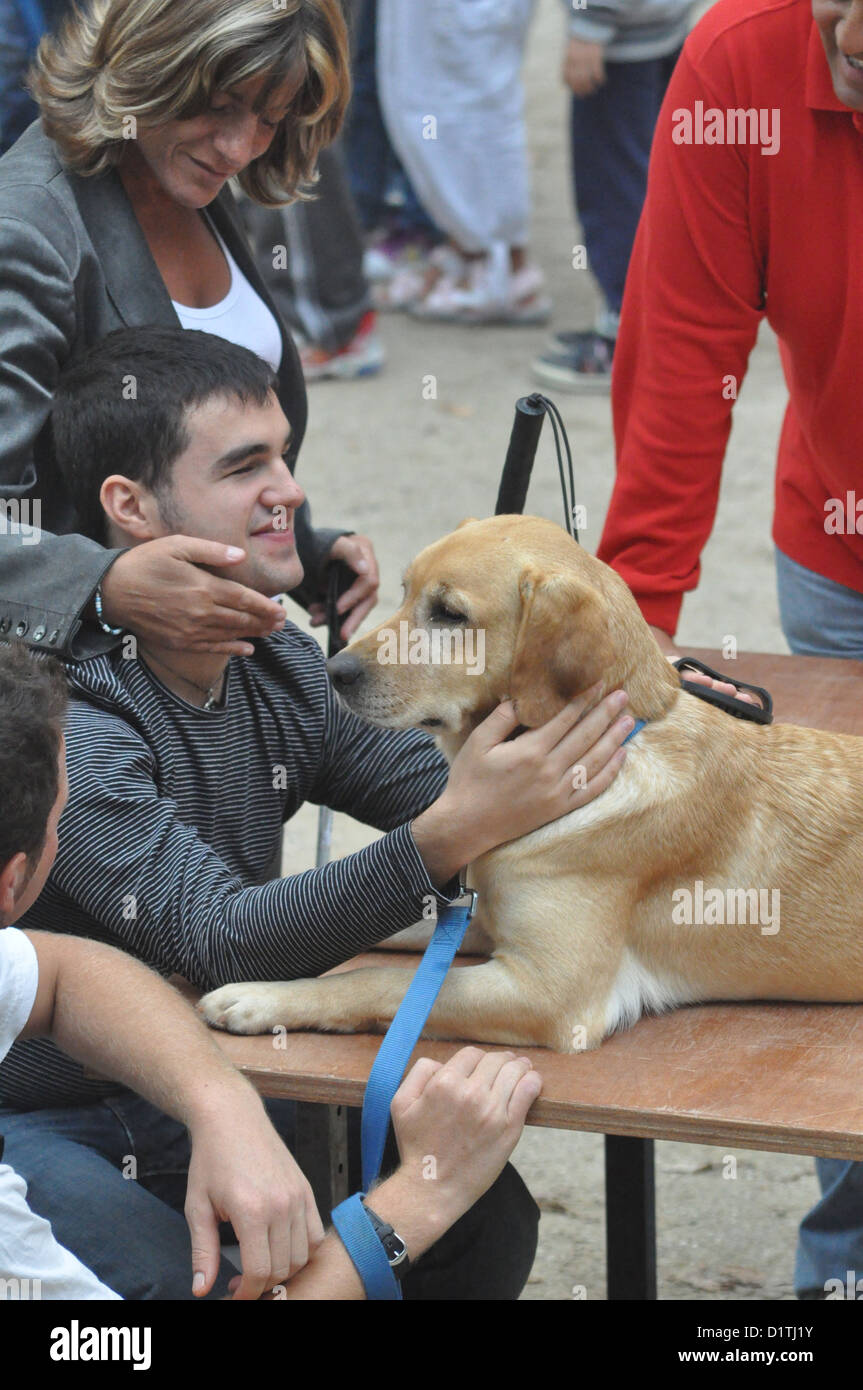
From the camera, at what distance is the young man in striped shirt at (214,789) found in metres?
2.26

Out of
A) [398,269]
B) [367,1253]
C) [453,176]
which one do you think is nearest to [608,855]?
[367,1253]

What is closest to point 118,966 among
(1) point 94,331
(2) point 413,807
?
(2) point 413,807

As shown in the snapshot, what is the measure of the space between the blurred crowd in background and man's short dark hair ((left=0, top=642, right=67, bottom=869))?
17.7 feet

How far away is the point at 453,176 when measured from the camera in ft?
27.8

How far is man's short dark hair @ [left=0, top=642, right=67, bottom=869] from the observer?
1768mm

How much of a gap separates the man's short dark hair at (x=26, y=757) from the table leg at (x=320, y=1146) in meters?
0.71

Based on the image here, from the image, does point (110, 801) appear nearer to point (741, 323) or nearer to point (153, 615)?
point (153, 615)

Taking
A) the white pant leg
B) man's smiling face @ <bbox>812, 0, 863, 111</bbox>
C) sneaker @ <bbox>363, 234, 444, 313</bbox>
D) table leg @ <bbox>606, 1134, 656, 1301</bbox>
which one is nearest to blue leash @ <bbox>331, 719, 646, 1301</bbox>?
table leg @ <bbox>606, 1134, 656, 1301</bbox>

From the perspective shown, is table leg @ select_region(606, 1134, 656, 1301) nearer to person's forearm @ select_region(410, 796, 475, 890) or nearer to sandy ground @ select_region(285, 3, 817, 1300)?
sandy ground @ select_region(285, 3, 817, 1300)

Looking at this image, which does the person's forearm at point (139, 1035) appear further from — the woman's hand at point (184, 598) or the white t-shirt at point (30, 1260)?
the woman's hand at point (184, 598)

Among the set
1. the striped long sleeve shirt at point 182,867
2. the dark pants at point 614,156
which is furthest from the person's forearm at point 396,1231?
the dark pants at point 614,156

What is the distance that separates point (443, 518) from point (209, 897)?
4.71 meters

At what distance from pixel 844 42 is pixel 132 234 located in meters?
1.23

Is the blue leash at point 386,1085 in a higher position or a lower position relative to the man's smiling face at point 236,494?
lower
